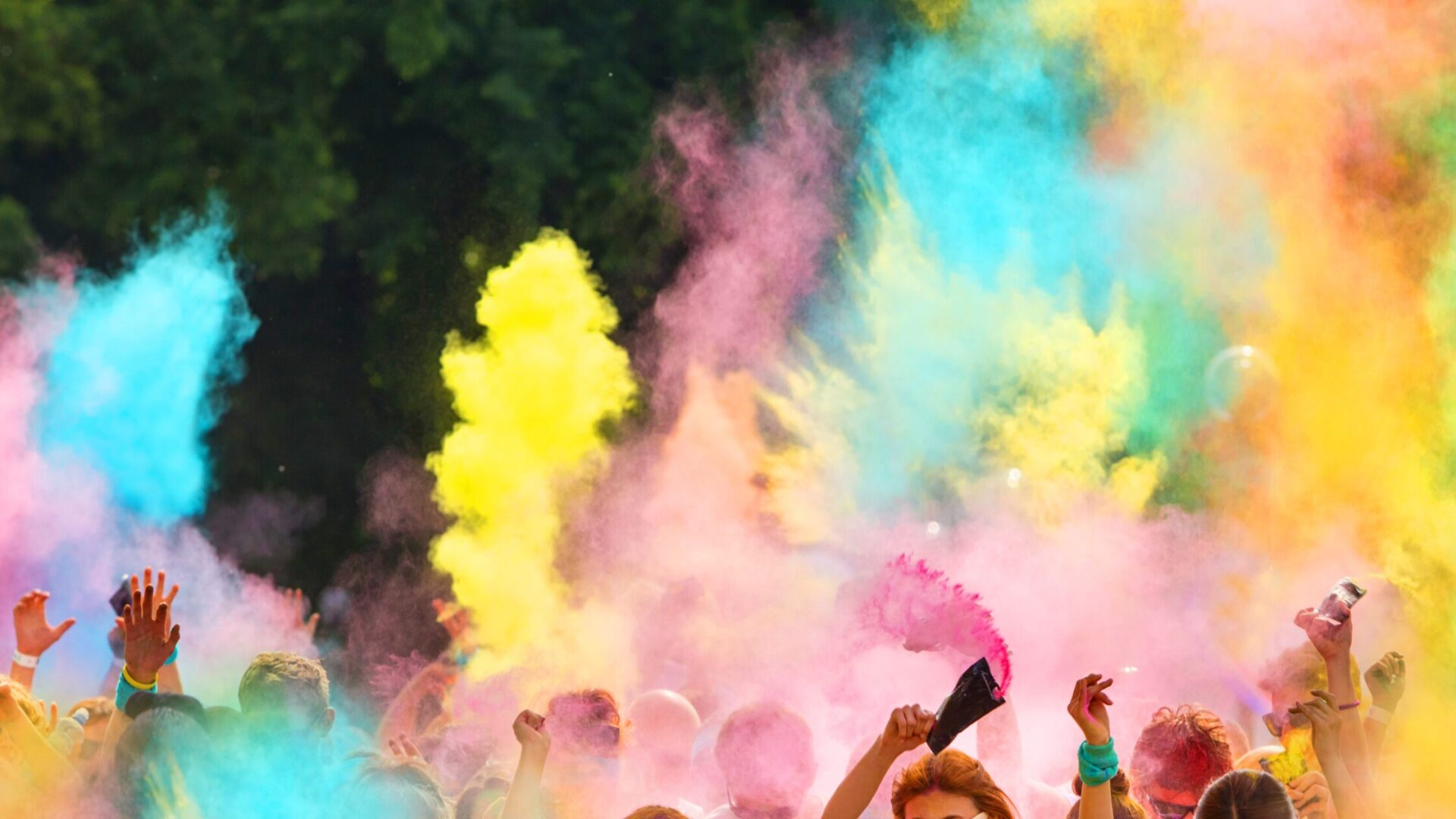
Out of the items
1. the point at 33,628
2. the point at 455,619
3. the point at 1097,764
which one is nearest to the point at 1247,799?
the point at 1097,764

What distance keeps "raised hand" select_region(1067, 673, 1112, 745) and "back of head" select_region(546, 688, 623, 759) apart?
1.44 m

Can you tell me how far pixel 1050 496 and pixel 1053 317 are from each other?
147 centimetres

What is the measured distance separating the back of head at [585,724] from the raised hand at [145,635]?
1018mm

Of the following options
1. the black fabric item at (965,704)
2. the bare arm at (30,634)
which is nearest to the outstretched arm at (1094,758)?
the black fabric item at (965,704)

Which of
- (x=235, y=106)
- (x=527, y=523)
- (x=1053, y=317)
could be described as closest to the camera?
(x=527, y=523)

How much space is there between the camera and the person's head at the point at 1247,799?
9.45 feet

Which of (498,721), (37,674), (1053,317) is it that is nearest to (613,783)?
(498,721)

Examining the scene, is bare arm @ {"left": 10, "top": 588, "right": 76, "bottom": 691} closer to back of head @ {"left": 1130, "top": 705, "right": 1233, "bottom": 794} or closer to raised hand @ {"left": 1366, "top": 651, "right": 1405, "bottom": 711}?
back of head @ {"left": 1130, "top": 705, "right": 1233, "bottom": 794}

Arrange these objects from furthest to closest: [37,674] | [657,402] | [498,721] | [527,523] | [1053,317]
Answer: [657,402]
[1053,317]
[527,523]
[37,674]
[498,721]

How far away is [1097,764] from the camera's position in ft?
10.1

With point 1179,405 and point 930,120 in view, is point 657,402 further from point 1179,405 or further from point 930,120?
point 1179,405

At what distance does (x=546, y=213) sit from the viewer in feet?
39.6

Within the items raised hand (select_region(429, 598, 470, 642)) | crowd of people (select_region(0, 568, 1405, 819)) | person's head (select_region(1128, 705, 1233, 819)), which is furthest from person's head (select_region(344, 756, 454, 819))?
raised hand (select_region(429, 598, 470, 642))

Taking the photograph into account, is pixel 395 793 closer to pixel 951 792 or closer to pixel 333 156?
pixel 951 792
